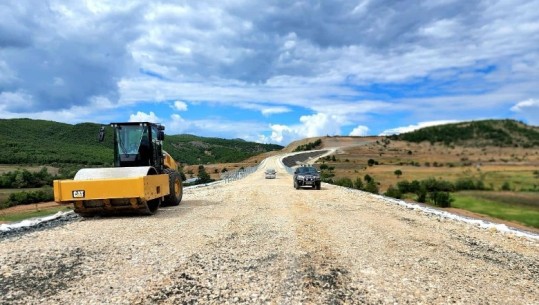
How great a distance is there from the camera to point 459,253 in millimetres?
10273

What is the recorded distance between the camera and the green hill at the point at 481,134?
516 feet

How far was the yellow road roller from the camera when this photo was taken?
14859mm

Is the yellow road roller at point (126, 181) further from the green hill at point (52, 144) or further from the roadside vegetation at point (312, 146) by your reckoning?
the roadside vegetation at point (312, 146)

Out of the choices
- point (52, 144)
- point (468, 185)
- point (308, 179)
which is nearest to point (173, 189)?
point (308, 179)

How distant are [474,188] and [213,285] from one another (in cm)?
4683

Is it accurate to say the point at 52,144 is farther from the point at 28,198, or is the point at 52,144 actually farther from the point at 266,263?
the point at 266,263

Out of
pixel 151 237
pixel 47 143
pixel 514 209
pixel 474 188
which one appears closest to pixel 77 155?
pixel 47 143

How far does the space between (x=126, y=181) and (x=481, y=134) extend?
176 meters

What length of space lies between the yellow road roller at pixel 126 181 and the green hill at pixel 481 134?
492 feet

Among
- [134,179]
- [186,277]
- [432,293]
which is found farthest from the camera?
[134,179]

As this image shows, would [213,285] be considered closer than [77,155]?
Yes

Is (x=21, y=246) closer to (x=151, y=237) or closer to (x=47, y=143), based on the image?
Result: (x=151, y=237)

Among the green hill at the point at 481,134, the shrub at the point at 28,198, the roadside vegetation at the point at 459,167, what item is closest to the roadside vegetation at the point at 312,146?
the roadside vegetation at the point at 459,167

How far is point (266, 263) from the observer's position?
8.94m
